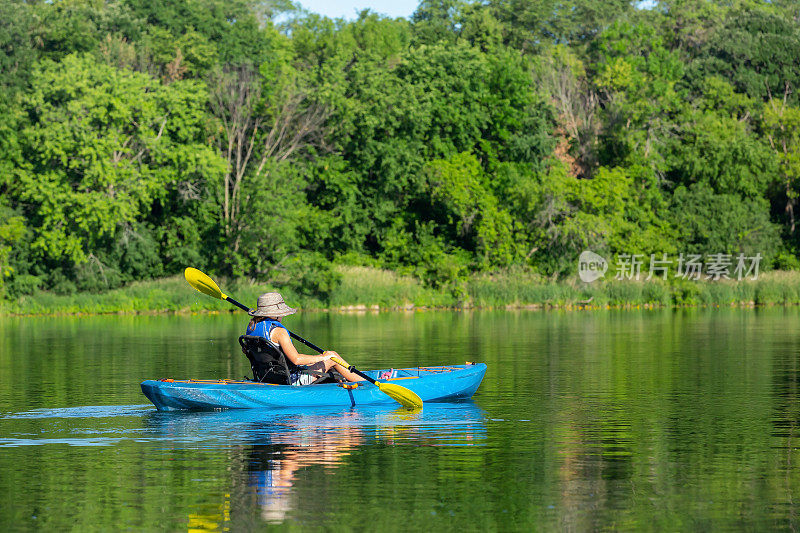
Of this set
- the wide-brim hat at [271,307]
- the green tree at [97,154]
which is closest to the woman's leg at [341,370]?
the wide-brim hat at [271,307]

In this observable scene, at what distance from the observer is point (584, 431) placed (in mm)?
14688

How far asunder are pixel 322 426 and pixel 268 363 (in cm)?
177

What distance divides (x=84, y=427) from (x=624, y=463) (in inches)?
268

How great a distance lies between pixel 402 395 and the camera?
17.2 m

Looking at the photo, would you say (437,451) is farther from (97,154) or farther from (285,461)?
(97,154)

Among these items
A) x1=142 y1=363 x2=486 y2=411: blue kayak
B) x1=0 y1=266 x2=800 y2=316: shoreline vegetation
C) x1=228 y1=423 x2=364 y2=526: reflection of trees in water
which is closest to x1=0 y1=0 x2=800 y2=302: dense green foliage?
x1=0 y1=266 x2=800 y2=316: shoreline vegetation

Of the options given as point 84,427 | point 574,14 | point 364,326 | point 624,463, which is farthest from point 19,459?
point 574,14

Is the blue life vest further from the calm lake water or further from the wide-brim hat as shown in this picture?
the calm lake water

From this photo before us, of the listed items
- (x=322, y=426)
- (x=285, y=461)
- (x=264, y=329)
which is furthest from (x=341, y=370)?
(x=285, y=461)

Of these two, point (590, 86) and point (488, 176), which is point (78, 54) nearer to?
point (488, 176)

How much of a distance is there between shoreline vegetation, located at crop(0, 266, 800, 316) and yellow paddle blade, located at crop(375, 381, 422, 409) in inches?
1248

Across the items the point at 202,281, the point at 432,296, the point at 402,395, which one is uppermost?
the point at 202,281

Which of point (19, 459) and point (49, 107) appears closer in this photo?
point (19, 459)

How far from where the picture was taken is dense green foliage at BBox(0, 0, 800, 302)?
50.8m
